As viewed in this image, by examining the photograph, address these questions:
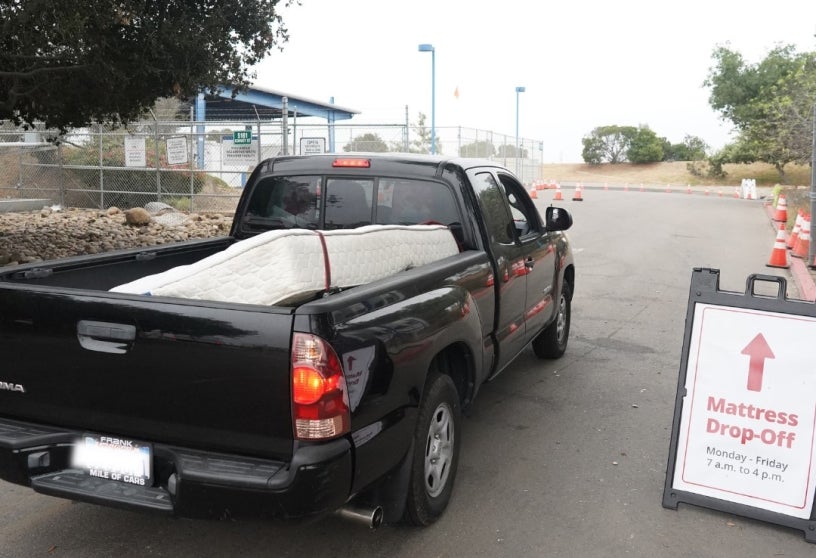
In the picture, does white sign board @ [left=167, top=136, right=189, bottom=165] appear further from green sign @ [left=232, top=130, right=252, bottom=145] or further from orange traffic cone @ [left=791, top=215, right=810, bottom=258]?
orange traffic cone @ [left=791, top=215, right=810, bottom=258]

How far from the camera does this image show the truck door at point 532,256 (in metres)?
5.56

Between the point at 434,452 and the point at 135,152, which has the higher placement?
the point at 135,152

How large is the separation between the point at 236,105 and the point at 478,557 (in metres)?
41.2

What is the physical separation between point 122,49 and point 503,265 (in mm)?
7224

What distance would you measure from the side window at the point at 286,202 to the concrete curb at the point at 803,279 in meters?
7.32

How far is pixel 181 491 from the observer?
2922 mm

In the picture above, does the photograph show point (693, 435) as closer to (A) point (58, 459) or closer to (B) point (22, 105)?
(A) point (58, 459)

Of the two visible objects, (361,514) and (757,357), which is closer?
(361,514)

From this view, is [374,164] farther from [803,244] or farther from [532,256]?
[803,244]

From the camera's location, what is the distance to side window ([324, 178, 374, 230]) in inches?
197

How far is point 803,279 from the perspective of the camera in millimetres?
11242

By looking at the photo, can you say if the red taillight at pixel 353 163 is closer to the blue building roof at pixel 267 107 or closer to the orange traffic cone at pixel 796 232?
the orange traffic cone at pixel 796 232

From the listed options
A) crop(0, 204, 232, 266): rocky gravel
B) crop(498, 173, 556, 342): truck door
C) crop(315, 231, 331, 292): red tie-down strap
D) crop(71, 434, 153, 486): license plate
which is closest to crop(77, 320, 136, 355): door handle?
crop(71, 434, 153, 486): license plate

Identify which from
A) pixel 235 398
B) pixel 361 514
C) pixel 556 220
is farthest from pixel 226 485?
pixel 556 220
